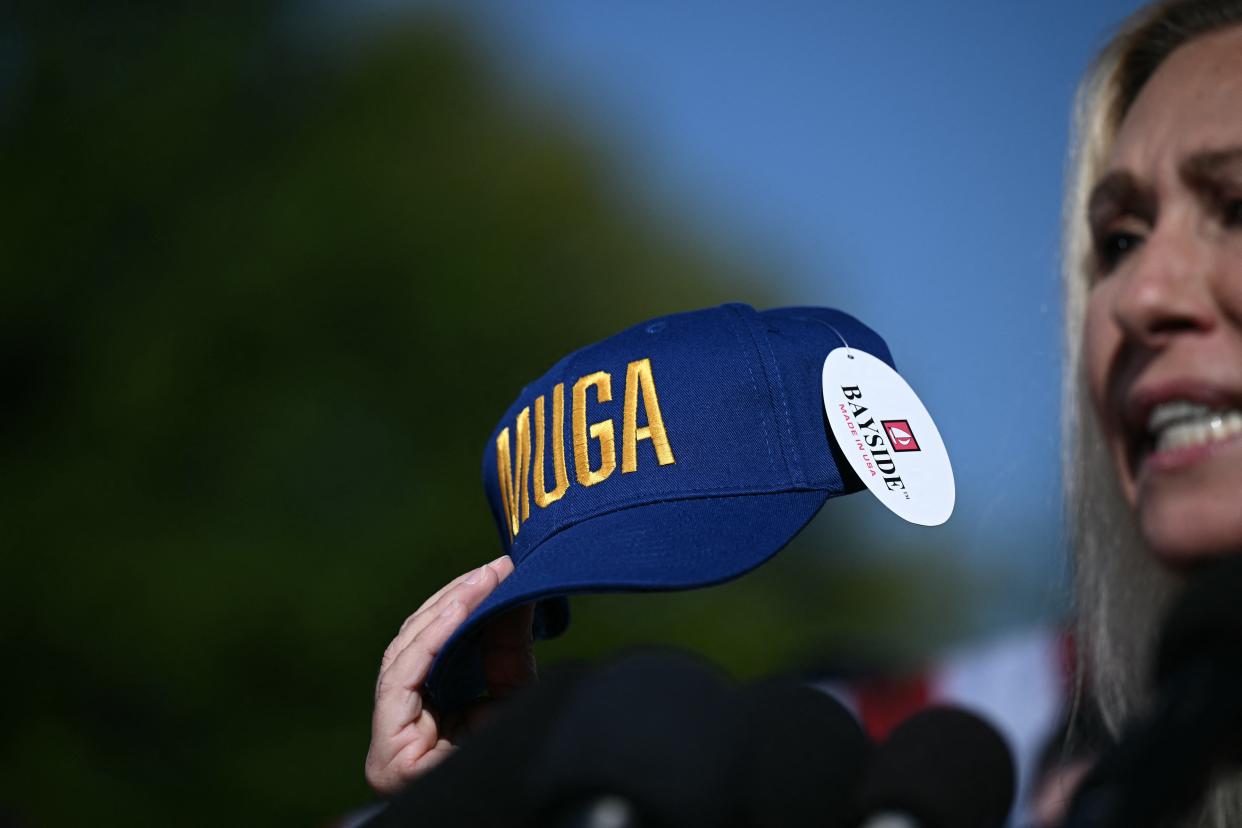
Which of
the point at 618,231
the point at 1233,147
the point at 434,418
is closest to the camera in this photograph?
the point at 1233,147

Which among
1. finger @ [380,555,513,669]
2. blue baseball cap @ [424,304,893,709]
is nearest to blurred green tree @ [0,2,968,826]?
finger @ [380,555,513,669]

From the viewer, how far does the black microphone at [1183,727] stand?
2.77 ft

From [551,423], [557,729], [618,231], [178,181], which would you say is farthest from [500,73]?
[557,729]

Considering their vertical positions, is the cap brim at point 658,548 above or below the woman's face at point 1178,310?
below

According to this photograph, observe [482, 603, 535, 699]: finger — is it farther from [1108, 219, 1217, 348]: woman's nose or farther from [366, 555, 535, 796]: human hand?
[1108, 219, 1217, 348]: woman's nose

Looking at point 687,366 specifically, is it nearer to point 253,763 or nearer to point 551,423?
point 551,423

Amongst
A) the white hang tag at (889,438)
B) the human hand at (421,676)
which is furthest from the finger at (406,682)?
the white hang tag at (889,438)

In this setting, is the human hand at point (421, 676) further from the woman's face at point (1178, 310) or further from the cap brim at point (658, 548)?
the woman's face at point (1178, 310)

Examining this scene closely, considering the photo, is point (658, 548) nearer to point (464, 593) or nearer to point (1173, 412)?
point (464, 593)

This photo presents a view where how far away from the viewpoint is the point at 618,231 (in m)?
12.9

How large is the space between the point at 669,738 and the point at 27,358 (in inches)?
431

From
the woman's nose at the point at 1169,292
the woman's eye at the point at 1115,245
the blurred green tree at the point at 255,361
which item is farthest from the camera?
the blurred green tree at the point at 255,361

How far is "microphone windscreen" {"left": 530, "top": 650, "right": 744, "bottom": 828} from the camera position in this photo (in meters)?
0.90

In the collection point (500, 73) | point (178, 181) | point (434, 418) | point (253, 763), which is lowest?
point (253, 763)
